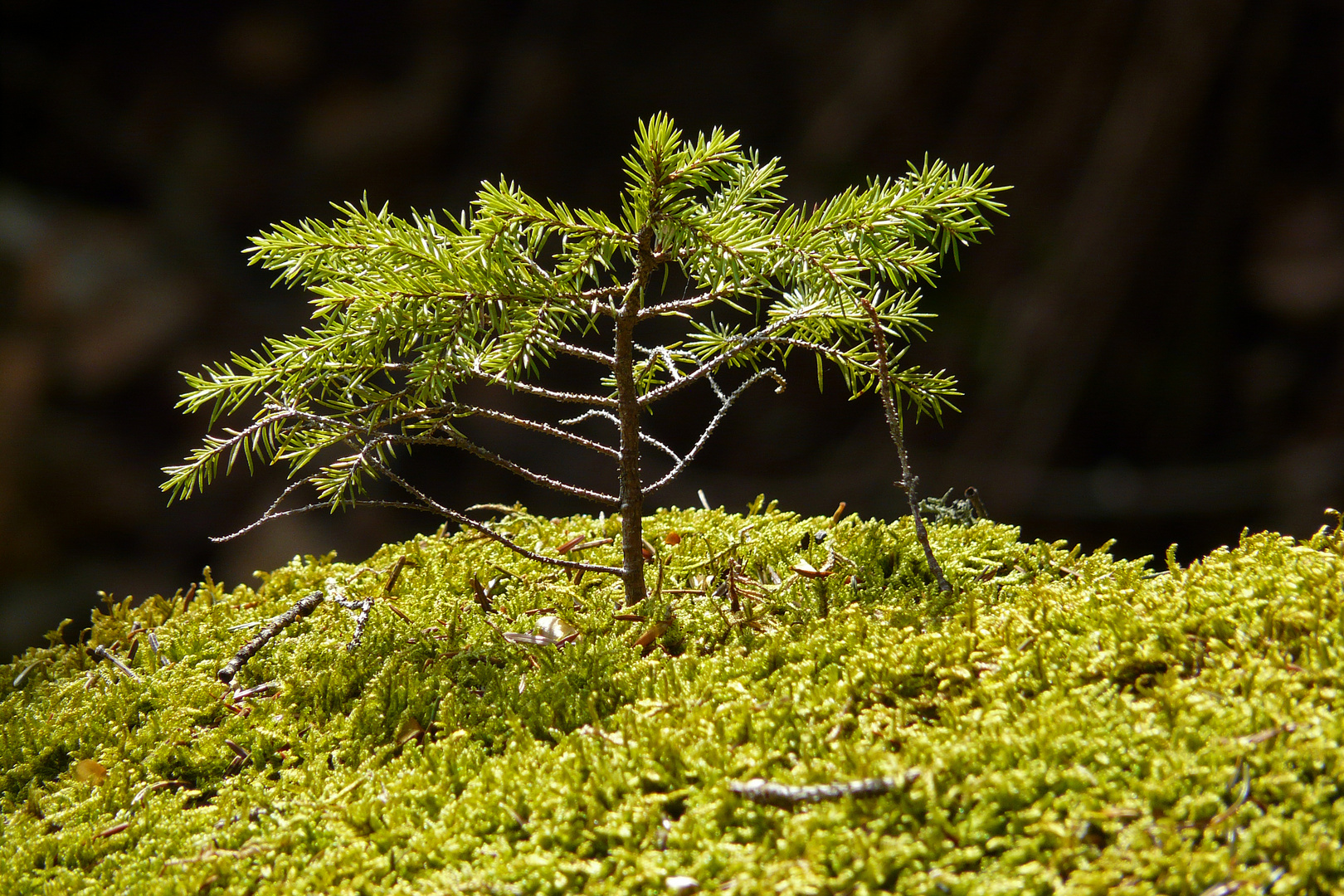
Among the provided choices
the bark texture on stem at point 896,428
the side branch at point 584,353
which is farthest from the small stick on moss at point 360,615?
the bark texture on stem at point 896,428

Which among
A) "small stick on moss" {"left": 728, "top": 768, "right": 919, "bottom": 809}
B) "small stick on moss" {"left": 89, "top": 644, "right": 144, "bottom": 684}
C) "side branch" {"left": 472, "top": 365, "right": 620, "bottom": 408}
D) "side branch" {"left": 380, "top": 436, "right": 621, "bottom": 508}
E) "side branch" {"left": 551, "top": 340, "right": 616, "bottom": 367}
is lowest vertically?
"small stick on moss" {"left": 728, "top": 768, "right": 919, "bottom": 809}

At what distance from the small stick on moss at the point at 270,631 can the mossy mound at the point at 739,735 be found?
27mm

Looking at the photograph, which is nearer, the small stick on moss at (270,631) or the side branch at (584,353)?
the side branch at (584,353)

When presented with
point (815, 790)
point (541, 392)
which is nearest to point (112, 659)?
point (541, 392)

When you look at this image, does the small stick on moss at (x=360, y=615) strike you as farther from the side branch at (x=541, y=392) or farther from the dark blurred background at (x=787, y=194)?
the dark blurred background at (x=787, y=194)

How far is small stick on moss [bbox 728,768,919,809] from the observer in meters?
0.97

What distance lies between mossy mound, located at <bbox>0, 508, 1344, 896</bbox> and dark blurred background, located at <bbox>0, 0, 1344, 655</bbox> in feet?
10.7

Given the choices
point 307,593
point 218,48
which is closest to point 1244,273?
point 307,593

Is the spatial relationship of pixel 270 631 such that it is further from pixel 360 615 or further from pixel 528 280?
pixel 528 280

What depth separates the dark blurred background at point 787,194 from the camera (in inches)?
177

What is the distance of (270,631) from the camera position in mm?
1628

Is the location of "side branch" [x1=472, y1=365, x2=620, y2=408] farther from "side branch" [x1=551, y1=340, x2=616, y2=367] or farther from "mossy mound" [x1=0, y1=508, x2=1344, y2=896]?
"mossy mound" [x1=0, y1=508, x2=1344, y2=896]

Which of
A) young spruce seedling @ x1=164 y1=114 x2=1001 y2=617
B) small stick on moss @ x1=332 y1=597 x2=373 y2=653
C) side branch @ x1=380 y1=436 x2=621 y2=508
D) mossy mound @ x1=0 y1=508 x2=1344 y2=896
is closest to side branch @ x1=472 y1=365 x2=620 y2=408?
young spruce seedling @ x1=164 y1=114 x2=1001 y2=617

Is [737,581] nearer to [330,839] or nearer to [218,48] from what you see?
[330,839]
